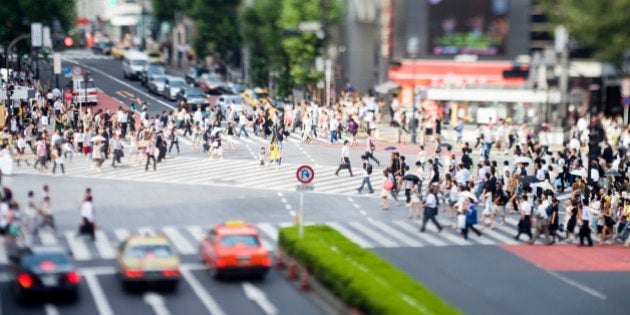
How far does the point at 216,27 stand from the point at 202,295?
245ft

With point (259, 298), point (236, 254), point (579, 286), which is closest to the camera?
point (259, 298)

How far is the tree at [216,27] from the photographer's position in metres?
102

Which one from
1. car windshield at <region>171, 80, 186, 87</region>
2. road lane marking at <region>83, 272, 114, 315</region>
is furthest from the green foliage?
road lane marking at <region>83, 272, 114, 315</region>

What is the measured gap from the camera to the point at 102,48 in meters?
126

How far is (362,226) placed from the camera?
40.1 m

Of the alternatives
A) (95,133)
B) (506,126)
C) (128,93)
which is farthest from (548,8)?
(95,133)

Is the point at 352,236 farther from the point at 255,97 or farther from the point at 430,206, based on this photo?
the point at 255,97

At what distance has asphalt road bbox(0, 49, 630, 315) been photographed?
29.7m

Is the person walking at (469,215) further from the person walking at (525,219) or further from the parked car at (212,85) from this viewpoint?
the parked car at (212,85)

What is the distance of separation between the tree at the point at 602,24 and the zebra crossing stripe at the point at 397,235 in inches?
1789

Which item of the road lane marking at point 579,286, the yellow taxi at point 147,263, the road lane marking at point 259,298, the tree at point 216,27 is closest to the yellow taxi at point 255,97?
the tree at point 216,27

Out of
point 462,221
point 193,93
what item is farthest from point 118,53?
point 462,221

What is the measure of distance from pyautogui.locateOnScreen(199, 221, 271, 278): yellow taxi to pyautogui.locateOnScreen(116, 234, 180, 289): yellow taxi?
1547 millimetres

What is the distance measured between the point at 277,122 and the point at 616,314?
31.8 metres
